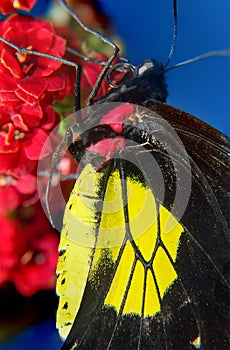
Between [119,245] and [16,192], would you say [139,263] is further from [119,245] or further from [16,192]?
[16,192]

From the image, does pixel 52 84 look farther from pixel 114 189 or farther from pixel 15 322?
pixel 15 322

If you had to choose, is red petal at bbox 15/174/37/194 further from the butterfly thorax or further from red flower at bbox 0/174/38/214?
the butterfly thorax

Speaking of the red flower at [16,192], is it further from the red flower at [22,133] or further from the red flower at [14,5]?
the red flower at [14,5]

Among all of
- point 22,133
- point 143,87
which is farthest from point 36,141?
point 143,87

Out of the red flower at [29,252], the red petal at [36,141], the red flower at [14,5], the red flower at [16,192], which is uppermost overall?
the red flower at [14,5]

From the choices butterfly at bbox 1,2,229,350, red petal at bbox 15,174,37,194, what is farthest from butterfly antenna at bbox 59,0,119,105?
red petal at bbox 15,174,37,194

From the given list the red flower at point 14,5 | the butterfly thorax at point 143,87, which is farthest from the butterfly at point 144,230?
the red flower at point 14,5
